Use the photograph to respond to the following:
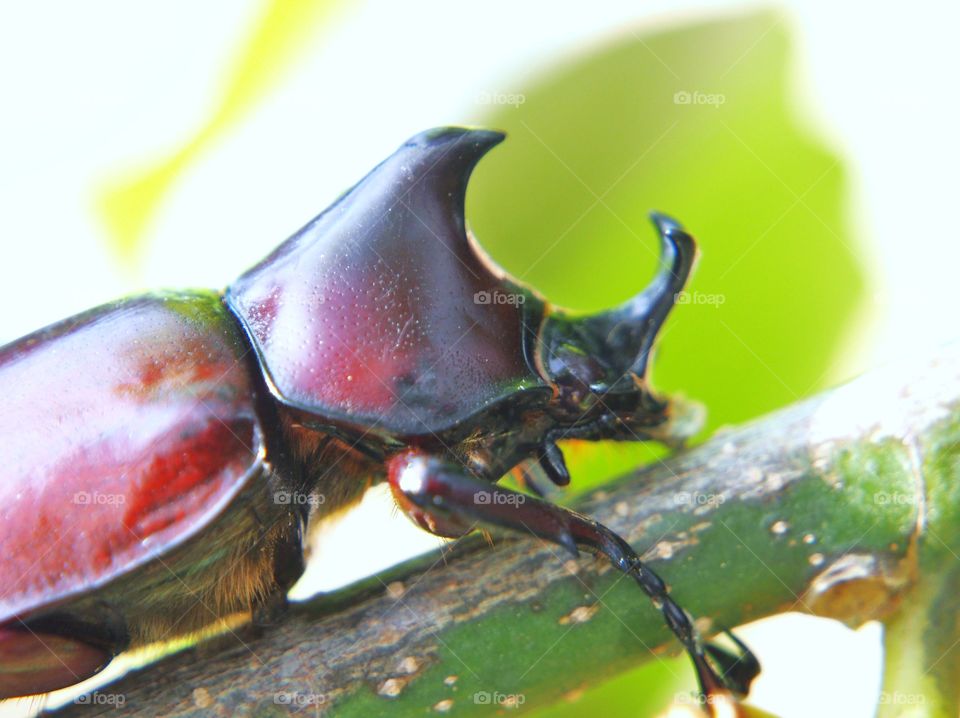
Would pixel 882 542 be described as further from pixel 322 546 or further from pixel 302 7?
pixel 302 7

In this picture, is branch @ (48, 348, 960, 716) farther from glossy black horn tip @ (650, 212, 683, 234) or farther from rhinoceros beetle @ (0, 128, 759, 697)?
Result: glossy black horn tip @ (650, 212, 683, 234)

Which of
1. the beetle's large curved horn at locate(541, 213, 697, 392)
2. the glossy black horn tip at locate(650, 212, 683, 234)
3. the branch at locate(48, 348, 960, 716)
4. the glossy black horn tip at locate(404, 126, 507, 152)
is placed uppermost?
the glossy black horn tip at locate(404, 126, 507, 152)

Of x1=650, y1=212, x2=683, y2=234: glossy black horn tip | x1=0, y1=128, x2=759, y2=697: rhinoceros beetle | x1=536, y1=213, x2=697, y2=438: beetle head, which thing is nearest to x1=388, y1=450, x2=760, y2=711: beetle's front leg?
x1=0, y1=128, x2=759, y2=697: rhinoceros beetle

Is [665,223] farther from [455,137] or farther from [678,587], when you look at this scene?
[678,587]

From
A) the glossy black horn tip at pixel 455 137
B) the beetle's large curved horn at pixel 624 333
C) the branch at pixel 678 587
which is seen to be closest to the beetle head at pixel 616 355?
the beetle's large curved horn at pixel 624 333

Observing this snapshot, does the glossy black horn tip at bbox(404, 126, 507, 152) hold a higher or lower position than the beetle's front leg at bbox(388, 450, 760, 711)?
higher

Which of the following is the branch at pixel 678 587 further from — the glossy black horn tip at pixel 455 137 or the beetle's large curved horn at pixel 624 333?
the glossy black horn tip at pixel 455 137

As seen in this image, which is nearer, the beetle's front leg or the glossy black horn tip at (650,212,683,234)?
the beetle's front leg
